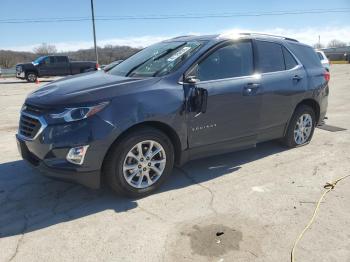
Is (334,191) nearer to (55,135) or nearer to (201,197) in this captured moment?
(201,197)

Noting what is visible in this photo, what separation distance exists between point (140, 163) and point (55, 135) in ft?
3.18

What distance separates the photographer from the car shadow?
12.2 ft

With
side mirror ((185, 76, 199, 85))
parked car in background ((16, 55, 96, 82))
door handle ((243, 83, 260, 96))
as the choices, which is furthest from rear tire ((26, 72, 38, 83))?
side mirror ((185, 76, 199, 85))

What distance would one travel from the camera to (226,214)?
380cm

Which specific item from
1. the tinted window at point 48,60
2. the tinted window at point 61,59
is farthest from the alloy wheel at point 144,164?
the tinted window at point 61,59

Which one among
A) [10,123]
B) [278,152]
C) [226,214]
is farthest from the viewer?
[10,123]

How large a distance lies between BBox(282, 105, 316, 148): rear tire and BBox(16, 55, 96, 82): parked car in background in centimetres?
2047

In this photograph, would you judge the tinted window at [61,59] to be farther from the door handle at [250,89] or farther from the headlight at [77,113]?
the headlight at [77,113]

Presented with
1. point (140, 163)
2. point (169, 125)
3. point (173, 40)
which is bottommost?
point (140, 163)

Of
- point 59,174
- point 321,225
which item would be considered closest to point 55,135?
point 59,174

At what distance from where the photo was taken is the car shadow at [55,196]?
3723 mm

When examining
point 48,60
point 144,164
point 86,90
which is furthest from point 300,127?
point 48,60

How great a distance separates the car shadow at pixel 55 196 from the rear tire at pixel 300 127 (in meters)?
0.80

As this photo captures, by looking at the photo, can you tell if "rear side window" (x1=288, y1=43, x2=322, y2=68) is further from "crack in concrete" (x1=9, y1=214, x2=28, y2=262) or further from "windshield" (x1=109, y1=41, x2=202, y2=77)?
"crack in concrete" (x1=9, y1=214, x2=28, y2=262)
